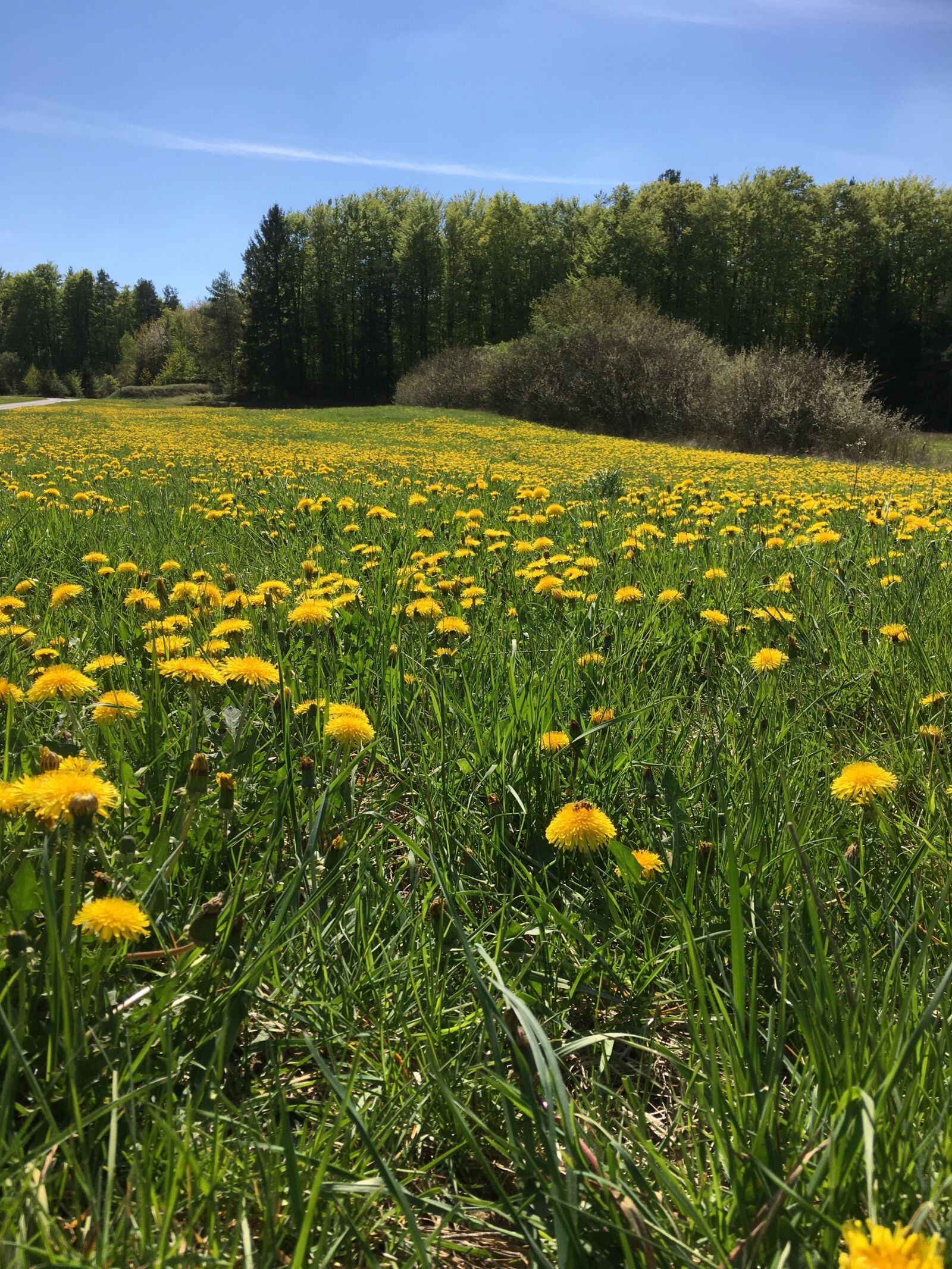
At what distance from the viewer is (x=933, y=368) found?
43594 mm

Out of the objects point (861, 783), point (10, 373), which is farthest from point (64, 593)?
point (10, 373)

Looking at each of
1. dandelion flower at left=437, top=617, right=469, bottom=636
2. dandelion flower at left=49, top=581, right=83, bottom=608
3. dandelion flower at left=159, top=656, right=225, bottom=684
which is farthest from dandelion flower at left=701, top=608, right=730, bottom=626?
dandelion flower at left=49, top=581, right=83, bottom=608

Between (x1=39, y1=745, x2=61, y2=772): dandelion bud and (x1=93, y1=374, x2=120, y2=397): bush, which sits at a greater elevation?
(x1=93, y1=374, x2=120, y2=397): bush

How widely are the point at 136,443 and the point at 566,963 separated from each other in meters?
12.7

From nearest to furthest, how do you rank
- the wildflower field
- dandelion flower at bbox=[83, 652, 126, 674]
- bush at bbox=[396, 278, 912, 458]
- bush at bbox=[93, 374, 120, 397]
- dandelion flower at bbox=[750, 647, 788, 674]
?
the wildflower field, dandelion flower at bbox=[83, 652, 126, 674], dandelion flower at bbox=[750, 647, 788, 674], bush at bbox=[396, 278, 912, 458], bush at bbox=[93, 374, 120, 397]

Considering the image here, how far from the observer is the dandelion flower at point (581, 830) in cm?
128

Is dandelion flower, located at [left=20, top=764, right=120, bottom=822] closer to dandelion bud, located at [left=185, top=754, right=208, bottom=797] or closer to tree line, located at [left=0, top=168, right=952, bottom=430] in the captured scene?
dandelion bud, located at [left=185, top=754, right=208, bottom=797]

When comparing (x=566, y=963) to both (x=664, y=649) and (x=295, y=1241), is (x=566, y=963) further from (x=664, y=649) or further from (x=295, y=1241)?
(x=664, y=649)

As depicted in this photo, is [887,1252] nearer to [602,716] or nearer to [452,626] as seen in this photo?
[602,716]

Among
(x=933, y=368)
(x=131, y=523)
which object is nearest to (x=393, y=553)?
(x=131, y=523)

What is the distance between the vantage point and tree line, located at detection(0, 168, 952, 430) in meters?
46.1

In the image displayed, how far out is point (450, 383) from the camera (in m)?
34.8

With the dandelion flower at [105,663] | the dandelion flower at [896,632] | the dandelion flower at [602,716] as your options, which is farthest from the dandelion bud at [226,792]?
the dandelion flower at [896,632]

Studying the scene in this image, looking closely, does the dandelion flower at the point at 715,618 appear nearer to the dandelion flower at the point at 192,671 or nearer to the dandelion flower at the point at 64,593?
the dandelion flower at the point at 192,671
